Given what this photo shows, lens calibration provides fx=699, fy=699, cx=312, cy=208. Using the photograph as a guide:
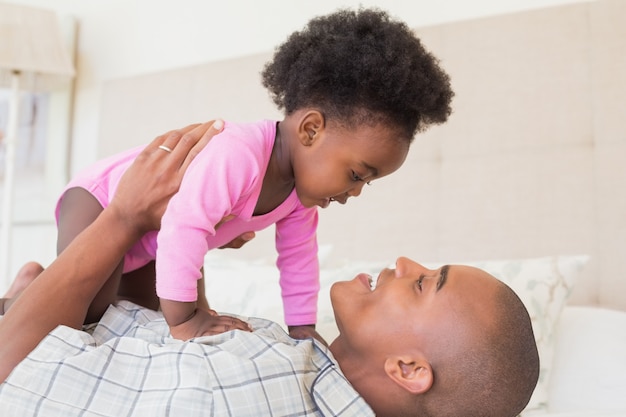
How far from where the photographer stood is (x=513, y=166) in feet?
7.13

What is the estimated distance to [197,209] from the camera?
3.90ft

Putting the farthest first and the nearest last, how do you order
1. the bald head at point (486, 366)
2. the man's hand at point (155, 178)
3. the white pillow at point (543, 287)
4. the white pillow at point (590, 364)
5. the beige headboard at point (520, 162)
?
the beige headboard at point (520, 162) < the white pillow at point (543, 287) < the white pillow at point (590, 364) < the man's hand at point (155, 178) < the bald head at point (486, 366)

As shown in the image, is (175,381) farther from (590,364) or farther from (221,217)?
(590,364)

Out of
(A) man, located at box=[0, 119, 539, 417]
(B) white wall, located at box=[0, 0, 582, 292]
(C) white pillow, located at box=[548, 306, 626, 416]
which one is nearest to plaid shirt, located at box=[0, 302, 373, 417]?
(A) man, located at box=[0, 119, 539, 417]

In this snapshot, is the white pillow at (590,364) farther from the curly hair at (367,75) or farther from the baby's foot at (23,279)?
the baby's foot at (23,279)

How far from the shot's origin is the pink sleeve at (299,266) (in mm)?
1541

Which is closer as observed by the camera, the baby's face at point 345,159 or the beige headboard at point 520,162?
the baby's face at point 345,159

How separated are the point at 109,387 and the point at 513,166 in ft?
5.07

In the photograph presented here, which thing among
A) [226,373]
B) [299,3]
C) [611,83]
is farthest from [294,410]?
[299,3]

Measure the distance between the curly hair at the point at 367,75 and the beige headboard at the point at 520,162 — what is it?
0.90 metres

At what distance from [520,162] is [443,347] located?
1.21 metres

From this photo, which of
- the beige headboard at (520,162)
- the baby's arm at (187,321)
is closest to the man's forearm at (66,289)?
the baby's arm at (187,321)

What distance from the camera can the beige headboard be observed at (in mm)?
2059

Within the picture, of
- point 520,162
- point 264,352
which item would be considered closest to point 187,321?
point 264,352
